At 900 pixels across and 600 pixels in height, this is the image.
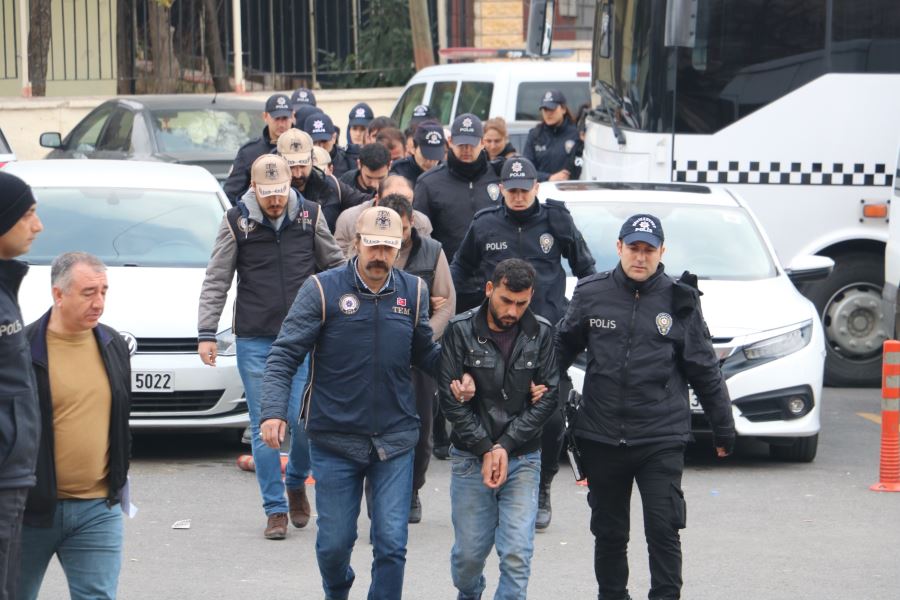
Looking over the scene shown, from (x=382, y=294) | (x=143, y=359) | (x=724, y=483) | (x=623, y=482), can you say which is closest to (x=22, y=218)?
(x=382, y=294)

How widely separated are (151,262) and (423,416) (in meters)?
2.89

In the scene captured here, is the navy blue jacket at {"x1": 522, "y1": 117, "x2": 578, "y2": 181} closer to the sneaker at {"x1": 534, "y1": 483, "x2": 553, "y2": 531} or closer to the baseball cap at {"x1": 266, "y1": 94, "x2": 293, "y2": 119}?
the baseball cap at {"x1": 266, "y1": 94, "x2": 293, "y2": 119}

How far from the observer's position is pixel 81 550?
5.02 meters

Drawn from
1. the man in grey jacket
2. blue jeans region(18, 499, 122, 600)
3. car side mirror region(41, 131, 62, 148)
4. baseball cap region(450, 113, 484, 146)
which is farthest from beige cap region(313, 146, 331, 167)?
car side mirror region(41, 131, 62, 148)

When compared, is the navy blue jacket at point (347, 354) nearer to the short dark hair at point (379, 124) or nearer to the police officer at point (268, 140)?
the police officer at point (268, 140)

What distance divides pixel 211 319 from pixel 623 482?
2.41 m

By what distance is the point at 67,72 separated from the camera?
908 inches

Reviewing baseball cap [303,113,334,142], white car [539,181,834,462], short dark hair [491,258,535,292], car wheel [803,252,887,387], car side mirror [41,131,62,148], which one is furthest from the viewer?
car side mirror [41,131,62,148]

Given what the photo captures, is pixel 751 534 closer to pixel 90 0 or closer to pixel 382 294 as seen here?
pixel 382 294

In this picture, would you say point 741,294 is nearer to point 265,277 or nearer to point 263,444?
point 265,277

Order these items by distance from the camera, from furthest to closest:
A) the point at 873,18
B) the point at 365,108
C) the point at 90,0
Result: the point at 90,0
the point at 365,108
the point at 873,18

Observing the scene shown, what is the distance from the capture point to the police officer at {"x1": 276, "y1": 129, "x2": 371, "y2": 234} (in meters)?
8.22

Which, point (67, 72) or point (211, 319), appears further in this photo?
point (67, 72)

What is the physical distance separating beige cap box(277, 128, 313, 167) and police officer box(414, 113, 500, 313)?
1.05 meters
